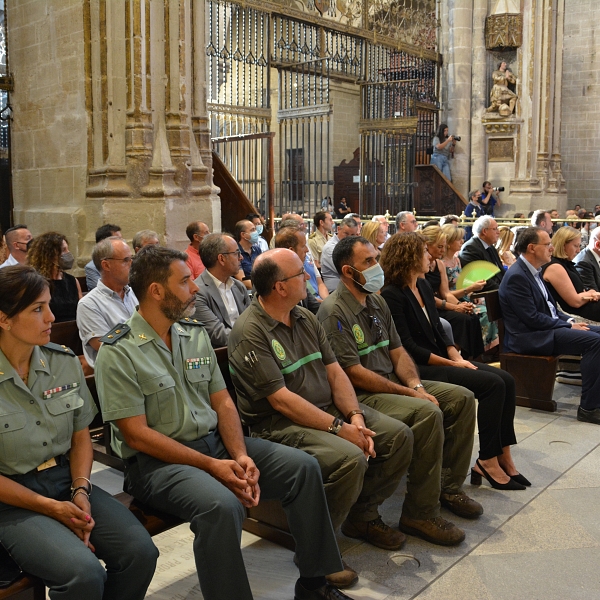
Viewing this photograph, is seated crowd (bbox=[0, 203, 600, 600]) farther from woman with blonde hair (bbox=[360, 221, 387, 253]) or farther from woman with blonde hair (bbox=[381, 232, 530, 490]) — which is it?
woman with blonde hair (bbox=[360, 221, 387, 253])

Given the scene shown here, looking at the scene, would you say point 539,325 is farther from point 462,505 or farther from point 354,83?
point 354,83

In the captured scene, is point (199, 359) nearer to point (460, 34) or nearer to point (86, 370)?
point (86, 370)

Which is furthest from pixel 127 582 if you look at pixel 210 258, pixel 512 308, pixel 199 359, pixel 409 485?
pixel 512 308

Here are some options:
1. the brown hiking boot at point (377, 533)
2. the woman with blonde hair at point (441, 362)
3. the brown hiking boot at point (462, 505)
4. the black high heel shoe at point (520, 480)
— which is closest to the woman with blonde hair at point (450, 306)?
the woman with blonde hair at point (441, 362)

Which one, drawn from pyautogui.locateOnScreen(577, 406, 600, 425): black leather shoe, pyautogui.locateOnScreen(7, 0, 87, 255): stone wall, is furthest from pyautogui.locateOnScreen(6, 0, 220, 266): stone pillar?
pyautogui.locateOnScreen(577, 406, 600, 425): black leather shoe

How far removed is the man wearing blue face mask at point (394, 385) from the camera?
340cm

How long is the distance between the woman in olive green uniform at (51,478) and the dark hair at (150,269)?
0.41 metres

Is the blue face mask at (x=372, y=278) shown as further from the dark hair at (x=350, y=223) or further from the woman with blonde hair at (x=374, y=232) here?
the dark hair at (x=350, y=223)

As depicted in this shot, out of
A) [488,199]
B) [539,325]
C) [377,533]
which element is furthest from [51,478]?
[488,199]

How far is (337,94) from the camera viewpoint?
59.5 ft

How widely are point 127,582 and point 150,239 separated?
3870 mm

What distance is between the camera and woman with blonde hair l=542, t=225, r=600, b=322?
5812mm

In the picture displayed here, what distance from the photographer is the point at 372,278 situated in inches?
145

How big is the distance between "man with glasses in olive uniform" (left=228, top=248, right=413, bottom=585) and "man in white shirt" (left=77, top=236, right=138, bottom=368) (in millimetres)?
961
